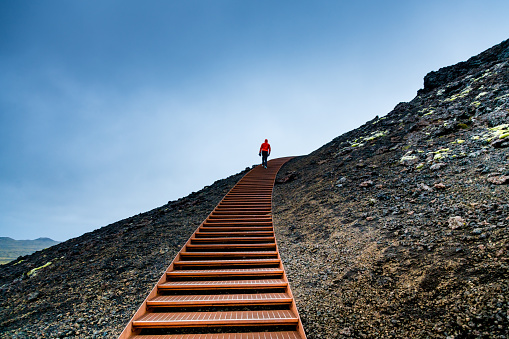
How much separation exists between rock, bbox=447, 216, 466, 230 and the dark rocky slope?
1cm

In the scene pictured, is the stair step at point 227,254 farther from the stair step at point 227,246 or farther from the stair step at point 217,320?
the stair step at point 217,320

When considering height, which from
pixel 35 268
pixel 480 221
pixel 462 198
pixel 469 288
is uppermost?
pixel 35 268

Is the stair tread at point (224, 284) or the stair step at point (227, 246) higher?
the stair step at point (227, 246)

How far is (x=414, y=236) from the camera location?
13.9 feet

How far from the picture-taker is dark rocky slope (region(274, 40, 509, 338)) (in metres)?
2.87

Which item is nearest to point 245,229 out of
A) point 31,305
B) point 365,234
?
point 365,234

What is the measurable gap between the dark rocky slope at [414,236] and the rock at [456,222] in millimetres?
14

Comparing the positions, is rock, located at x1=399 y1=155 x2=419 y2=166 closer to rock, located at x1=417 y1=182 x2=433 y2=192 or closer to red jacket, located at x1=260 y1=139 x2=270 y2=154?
rock, located at x1=417 y1=182 x2=433 y2=192

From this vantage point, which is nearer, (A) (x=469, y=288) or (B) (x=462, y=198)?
(A) (x=469, y=288)

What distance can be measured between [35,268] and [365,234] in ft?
28.6

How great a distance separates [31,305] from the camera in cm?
456

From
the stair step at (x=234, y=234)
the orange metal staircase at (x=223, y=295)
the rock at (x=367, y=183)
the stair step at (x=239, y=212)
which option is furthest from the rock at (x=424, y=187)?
the stair step at (x=239, y=212)

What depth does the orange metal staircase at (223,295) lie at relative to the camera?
3.56 metres

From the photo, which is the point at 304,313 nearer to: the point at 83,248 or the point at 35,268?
the point at 83,248
